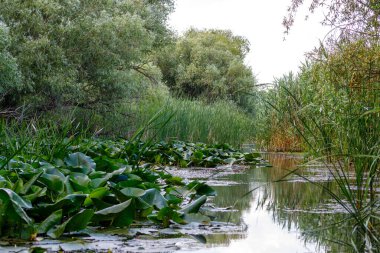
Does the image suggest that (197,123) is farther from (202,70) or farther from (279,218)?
(202,70)

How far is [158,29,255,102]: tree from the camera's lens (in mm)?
30906

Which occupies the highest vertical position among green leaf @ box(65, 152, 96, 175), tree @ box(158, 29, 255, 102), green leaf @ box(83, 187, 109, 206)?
tree @ box(158, 29, 255, 102)

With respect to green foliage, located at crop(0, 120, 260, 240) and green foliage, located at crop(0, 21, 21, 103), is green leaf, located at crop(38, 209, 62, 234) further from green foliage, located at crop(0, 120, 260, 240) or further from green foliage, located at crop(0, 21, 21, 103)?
green foliage, located at crop(0, 21, 21, 103)

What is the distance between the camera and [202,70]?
31.4m

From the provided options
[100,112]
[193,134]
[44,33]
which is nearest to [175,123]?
[193,134]

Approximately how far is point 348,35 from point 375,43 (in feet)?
7.09

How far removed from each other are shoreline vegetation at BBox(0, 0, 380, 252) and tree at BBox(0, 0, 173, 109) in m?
0.03

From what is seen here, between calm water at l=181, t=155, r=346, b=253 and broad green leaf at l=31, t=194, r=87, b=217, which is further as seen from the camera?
broad green leaf at l=31, t=194, r=87, b=217

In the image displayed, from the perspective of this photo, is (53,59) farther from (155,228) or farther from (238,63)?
(238,63)

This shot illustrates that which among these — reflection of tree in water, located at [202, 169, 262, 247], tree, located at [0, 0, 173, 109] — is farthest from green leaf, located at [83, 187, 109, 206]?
tree, located at [0, 0, 173, 109]

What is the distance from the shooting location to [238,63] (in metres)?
32.3

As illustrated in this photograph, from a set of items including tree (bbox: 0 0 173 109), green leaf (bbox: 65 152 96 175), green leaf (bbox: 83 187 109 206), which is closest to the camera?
green leaf (bbox: 83 187 109 206)

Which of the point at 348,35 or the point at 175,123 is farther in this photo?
the point at 175,123

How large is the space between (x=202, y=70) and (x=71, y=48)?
19912mm
